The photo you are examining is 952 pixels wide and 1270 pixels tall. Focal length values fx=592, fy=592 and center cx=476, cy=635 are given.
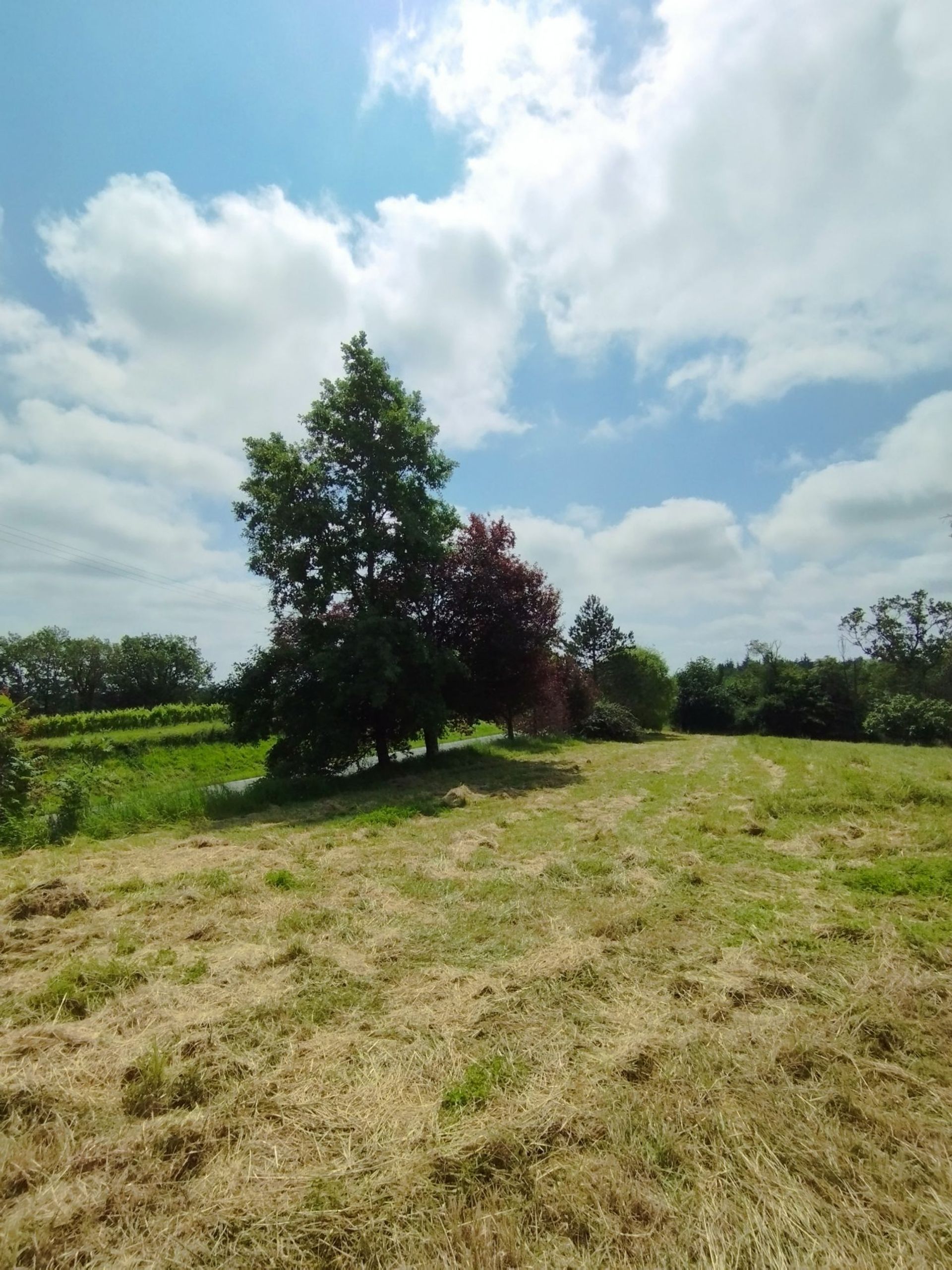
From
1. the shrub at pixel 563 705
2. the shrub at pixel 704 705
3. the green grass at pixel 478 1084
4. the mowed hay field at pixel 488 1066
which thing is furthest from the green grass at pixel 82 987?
the shrub at pixel 704 705

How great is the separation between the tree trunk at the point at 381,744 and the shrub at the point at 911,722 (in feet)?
120

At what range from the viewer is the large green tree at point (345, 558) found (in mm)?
16750

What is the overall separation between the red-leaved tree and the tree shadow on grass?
2637 mm

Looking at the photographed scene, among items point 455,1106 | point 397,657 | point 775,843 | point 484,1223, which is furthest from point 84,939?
point 397,657

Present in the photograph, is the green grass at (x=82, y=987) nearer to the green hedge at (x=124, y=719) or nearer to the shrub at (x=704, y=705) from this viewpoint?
the green hedge at (x=124, y=719)

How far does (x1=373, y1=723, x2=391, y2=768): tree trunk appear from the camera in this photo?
18562 mm

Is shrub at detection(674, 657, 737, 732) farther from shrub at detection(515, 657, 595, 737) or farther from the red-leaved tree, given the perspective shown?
the red-leaved tree

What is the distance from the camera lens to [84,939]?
17.9 feet

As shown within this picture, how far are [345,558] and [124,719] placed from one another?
86.2 ft

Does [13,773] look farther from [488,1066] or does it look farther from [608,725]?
[608,725]

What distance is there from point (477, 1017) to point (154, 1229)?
1.98 m

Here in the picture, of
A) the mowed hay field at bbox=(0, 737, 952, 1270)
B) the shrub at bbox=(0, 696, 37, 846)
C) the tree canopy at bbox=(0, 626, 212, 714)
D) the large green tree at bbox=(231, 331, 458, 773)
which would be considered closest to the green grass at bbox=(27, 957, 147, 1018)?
the mowed hay field at bbox=(0, 737, 952, 1270)

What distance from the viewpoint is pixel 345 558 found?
17.5 metres

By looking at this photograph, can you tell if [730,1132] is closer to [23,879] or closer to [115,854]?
[23,879]
